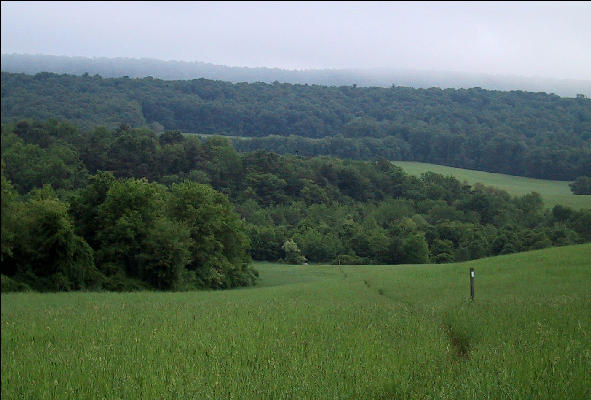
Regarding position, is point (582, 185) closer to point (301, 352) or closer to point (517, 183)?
point (517, 183)

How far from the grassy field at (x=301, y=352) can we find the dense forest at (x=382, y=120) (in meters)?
5.90

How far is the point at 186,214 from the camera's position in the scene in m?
34.3

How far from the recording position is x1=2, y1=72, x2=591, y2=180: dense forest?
46.2 meters

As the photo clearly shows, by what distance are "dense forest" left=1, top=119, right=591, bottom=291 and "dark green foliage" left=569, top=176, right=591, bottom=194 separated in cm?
228

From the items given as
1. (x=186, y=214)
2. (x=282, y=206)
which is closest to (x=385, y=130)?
(x=282, y=206)

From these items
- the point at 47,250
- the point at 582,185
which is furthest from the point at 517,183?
the point at 47,250

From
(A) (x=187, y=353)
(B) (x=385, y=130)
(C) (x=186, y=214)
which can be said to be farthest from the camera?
(B) (x=385, y=130)

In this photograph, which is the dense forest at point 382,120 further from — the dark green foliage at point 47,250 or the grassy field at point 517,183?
the dark green foliage at point 47,250

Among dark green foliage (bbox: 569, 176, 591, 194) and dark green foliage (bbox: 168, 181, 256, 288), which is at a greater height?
dark green foliage (bbox: 569, 176, 591, 194)

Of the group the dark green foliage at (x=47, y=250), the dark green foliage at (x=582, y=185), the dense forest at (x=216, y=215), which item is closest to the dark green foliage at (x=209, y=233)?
the dense forest at (x=216, y=215)

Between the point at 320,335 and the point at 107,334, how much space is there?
4306 millimetres

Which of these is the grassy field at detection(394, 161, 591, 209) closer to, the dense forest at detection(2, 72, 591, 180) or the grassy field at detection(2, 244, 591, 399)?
the dense forest at detection(2, 72, 591, 180)

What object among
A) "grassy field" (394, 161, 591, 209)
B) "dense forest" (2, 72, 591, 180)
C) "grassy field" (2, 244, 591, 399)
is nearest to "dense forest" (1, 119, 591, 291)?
"grassy field" (394, 161, 591, 209)

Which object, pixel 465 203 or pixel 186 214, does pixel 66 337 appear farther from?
pixel 465 203
